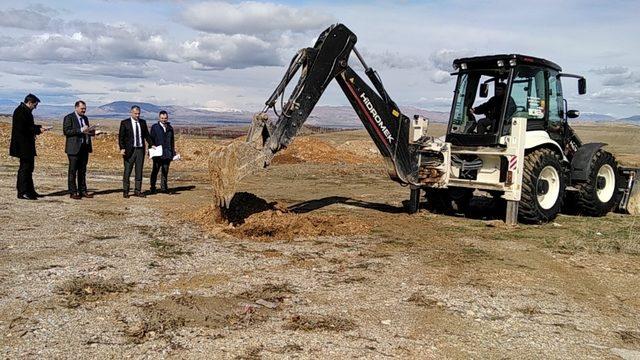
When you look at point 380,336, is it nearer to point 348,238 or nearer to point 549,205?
point 348,238

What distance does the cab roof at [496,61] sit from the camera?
1060 centimetres

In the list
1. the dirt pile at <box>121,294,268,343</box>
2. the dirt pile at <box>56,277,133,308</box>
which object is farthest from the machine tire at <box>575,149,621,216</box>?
the dirt pile at <box>56,277,133,308</box>

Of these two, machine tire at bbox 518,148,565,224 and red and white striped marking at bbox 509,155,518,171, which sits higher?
red and white striped marking at bbox 509,155,518,171

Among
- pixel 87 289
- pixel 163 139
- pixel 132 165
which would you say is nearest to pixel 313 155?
pixel 163 139

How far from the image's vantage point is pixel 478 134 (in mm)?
10984

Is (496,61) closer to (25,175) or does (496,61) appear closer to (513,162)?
(513,162)

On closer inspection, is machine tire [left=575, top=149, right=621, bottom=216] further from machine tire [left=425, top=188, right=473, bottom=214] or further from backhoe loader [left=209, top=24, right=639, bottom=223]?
machine tire [left=425, top=188, right=473, bottom=214]

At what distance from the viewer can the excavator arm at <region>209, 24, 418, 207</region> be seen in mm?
8734

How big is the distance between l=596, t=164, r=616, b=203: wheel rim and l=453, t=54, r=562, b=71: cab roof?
8.37 ft

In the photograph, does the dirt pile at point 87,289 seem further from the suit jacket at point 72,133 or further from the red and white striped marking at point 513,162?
the red and white striped marking at point 513,162

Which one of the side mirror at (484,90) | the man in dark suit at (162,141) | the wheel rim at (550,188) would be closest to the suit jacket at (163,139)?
the man in dark suit at (162,141)

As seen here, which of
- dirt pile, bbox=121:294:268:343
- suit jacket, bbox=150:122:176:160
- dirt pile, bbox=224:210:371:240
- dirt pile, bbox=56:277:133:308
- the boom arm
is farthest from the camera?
suit jacket, bbox=150:122:176:160

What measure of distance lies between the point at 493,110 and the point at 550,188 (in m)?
1.86

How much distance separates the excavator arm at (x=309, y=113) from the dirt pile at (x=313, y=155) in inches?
573
